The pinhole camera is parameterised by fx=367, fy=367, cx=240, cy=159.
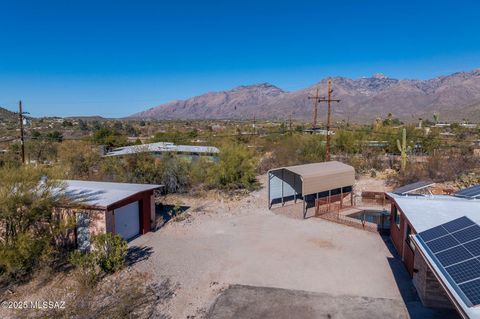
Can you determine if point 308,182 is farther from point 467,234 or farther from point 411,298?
point 467,234

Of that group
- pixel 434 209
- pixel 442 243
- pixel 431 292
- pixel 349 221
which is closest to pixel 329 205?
pixel 349 221

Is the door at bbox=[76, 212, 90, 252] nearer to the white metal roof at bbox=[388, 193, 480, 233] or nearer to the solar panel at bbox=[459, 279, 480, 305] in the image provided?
the white metal roof at bbox=[388, 193, 480, 233]

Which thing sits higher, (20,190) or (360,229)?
(20,190)

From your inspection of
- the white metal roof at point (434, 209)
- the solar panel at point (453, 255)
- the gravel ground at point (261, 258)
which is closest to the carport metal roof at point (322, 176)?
the gravel ground at point (261, 258)

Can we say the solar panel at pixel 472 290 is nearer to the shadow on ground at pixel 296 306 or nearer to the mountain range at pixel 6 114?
the shadow on ground at pixel 296 306

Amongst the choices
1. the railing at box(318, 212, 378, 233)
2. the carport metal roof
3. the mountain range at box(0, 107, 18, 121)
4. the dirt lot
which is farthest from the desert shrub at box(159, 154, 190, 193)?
the mountain range at box(0, 107, 18, 121)

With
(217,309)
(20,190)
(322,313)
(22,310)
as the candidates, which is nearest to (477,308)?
(322,313)

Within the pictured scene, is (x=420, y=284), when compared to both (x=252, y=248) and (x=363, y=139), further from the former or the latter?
(x=363, y=139)
